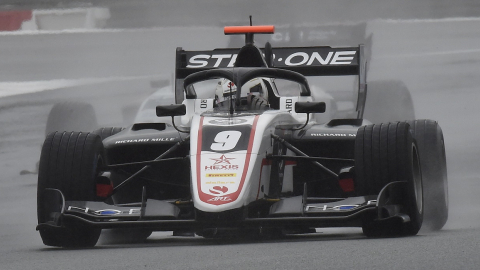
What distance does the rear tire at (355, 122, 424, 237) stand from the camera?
22.8 ft

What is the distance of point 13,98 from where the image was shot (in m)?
20.1

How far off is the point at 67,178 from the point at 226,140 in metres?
1.17

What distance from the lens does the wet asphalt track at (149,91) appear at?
5578 mm

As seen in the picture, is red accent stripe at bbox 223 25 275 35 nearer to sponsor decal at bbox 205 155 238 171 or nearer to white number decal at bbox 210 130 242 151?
white number decal at bbox 210 130 242 151

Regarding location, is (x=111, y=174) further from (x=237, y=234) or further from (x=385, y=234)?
(x=385, y=234)

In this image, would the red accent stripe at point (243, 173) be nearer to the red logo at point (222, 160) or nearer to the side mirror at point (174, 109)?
the red logo at point (222, 160)

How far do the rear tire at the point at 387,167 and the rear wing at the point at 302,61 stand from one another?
2216mm

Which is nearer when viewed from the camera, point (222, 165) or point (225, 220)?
point (225, 220)

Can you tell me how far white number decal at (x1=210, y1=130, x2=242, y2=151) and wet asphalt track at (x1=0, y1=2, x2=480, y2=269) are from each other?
895 millimetres

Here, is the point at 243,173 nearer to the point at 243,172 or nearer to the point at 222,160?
the point at 243,172

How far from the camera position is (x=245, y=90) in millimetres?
8469

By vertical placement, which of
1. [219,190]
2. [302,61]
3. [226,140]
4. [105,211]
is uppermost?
[302,61]

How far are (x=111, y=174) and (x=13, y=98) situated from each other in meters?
13.0

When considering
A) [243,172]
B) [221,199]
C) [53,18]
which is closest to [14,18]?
[53,18]
